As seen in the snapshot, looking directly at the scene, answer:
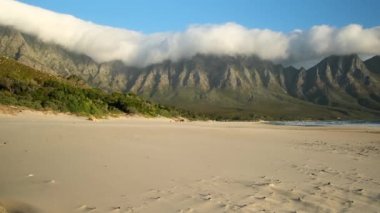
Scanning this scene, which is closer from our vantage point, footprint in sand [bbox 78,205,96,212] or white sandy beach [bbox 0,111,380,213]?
footprint in sand [bbox 78,205,96,212]

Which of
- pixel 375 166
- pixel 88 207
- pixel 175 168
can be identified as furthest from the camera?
pixel 375 166

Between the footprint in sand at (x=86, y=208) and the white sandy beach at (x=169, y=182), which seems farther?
the white sandy beach at (x=169, y=182)

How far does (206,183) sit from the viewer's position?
6988 mm

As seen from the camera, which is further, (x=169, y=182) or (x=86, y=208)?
(x=169, y=182)

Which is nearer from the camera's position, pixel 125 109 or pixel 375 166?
pixel 375 166

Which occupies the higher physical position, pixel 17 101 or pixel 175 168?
pixel 17 101

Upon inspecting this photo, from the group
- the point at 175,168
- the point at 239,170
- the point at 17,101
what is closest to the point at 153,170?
the point at 175,168

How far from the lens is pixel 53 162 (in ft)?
26.6

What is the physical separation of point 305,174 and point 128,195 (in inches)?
181

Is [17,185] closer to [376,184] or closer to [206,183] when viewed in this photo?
[206,183]

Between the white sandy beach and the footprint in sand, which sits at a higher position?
the white sandy beach

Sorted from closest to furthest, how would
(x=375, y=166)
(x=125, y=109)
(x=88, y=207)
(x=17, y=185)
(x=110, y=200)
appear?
(x=88, y=207), (x=110, y=200), (x=17, y=185), (x=375, y=166), (x=125, y=109)

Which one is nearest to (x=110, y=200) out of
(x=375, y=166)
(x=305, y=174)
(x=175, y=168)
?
(x=175, y=168)

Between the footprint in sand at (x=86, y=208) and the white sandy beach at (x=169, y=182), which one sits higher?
the white sandy beach at (x=169, y=182)
